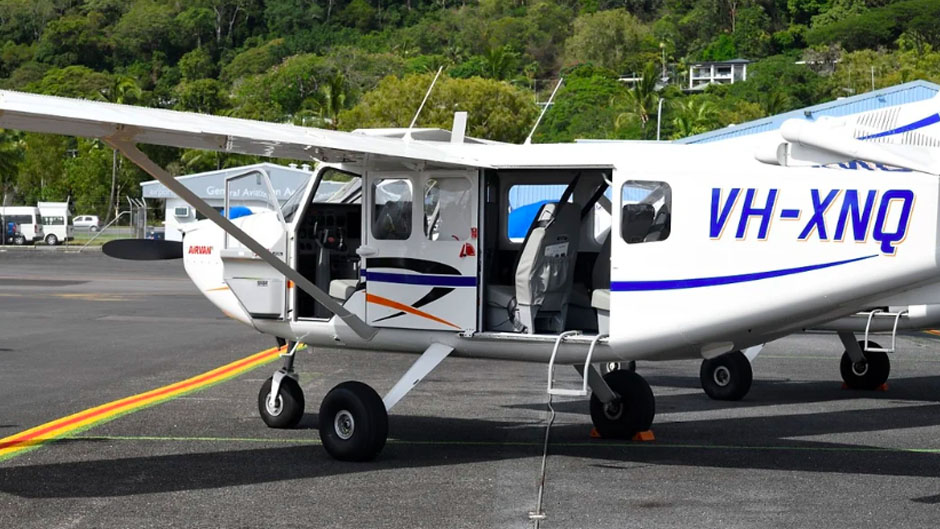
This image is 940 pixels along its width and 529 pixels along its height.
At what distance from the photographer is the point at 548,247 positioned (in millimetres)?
10156

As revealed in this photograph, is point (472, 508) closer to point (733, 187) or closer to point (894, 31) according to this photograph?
point (733, 187)

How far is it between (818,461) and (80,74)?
505 ft

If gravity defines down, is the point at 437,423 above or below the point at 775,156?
below

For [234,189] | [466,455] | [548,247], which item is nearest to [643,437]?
[466,455]

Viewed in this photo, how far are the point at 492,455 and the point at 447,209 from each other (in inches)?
80.7

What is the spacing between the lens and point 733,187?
9.14 metres

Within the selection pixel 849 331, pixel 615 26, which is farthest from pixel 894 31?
pixel 849 331

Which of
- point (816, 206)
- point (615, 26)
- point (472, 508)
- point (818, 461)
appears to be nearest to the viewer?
point (472, 508)

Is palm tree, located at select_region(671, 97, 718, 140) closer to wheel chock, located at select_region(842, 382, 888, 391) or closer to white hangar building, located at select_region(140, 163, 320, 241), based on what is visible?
white hangar building, located at select_region(140, 163, 320, 241)

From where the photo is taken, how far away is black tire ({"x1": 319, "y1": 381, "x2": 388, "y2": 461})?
974 centimetres

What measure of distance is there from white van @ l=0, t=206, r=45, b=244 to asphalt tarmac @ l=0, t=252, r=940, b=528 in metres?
53.3

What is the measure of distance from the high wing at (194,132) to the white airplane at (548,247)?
24 mm

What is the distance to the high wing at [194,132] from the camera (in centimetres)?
801

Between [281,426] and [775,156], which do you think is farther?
[281,426]
